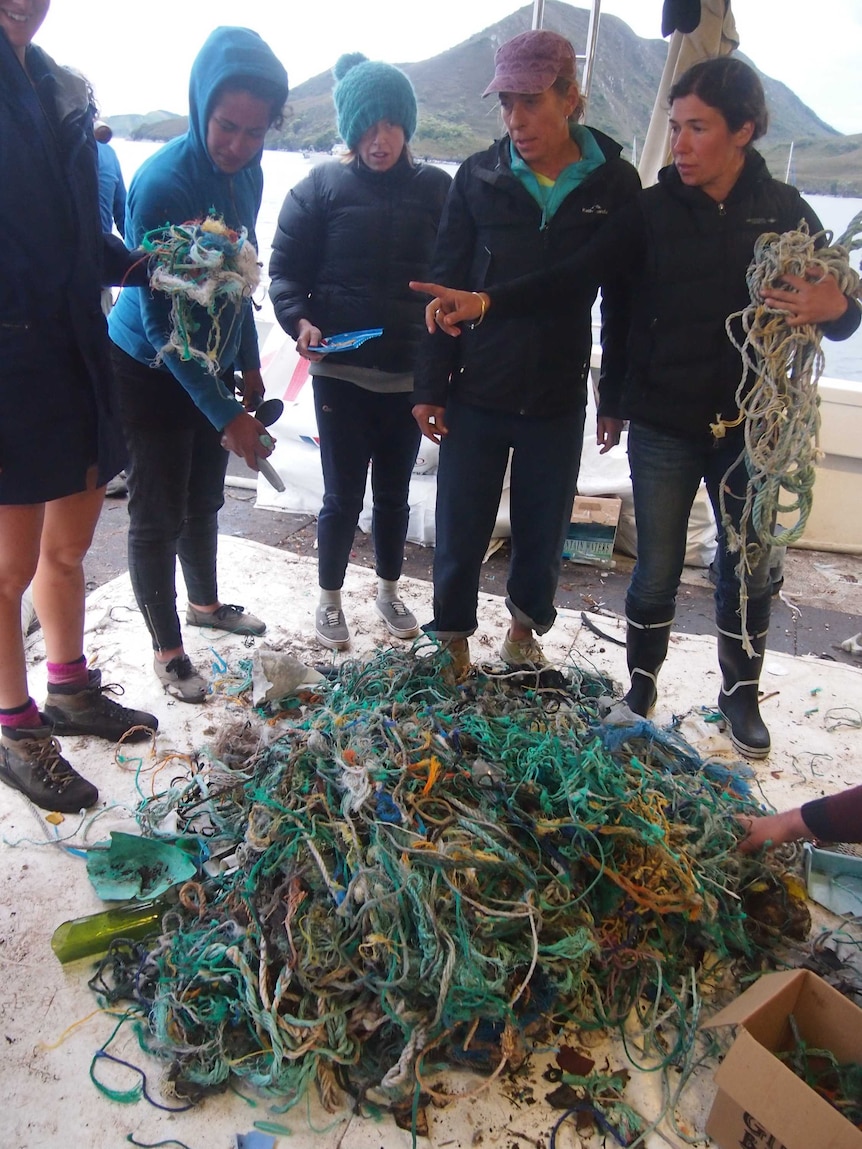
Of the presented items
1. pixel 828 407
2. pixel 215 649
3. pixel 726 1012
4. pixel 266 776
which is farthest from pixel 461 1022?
pixel 828 407

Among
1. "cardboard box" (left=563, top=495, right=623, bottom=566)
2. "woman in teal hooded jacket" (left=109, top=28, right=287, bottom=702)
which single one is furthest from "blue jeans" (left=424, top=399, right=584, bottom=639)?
"cardboard box" (left=563, top=495, right=623, bottom=566)

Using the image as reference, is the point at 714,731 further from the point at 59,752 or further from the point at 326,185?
the point at 326,185

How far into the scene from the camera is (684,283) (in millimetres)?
1684

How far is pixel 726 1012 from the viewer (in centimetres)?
120

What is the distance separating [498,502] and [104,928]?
137 cm

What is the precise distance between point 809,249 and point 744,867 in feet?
4.16

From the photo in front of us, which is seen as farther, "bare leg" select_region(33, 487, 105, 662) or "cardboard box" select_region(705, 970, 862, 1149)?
"bare leg" select_region(33, 487, 105, 662)

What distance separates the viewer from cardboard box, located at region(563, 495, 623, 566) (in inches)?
126

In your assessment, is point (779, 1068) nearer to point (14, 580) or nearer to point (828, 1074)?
point (828, 1074)

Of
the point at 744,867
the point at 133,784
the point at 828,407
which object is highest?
the point at 828,407

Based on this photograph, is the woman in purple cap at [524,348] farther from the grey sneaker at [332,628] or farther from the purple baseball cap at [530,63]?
the grey sneaker at [332,628]

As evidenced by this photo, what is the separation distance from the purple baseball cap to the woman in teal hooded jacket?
49cm

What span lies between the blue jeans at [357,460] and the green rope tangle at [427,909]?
810 millimetres

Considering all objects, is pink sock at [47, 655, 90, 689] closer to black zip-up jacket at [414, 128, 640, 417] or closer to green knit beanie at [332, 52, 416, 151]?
black zip-up jacket at [414, 128, 640, 417]
